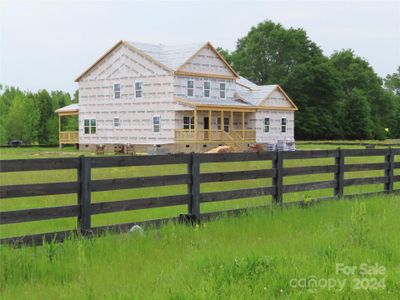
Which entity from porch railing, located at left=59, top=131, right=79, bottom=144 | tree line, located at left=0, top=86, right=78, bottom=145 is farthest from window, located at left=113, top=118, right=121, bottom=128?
tree line, located at left=0, top=86, right=78, bottom=145

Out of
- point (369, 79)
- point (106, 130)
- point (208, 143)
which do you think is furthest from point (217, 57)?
point (369, 79)

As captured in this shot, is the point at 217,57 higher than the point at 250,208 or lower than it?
higher

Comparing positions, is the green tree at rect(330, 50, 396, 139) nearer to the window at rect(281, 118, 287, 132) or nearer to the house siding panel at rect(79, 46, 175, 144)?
the window at rect(281, 118, 287, 132)

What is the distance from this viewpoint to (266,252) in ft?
24.2

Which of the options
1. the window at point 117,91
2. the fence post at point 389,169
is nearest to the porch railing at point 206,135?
the window at point 117,91

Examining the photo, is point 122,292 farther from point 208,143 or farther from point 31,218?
point 208,143

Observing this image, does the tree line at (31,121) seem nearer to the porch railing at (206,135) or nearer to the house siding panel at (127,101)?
the house siding panel at (127,101)

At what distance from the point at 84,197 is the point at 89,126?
4465cm

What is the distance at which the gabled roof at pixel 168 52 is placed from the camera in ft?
152

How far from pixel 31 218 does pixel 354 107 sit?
83.3 m

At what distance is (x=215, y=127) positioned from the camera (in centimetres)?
4919

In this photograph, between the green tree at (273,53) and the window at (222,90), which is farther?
the green tree at (273,53)

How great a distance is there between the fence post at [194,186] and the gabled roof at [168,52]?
35.5 metres

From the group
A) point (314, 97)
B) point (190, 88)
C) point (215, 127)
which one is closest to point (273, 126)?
point (215, 127)
